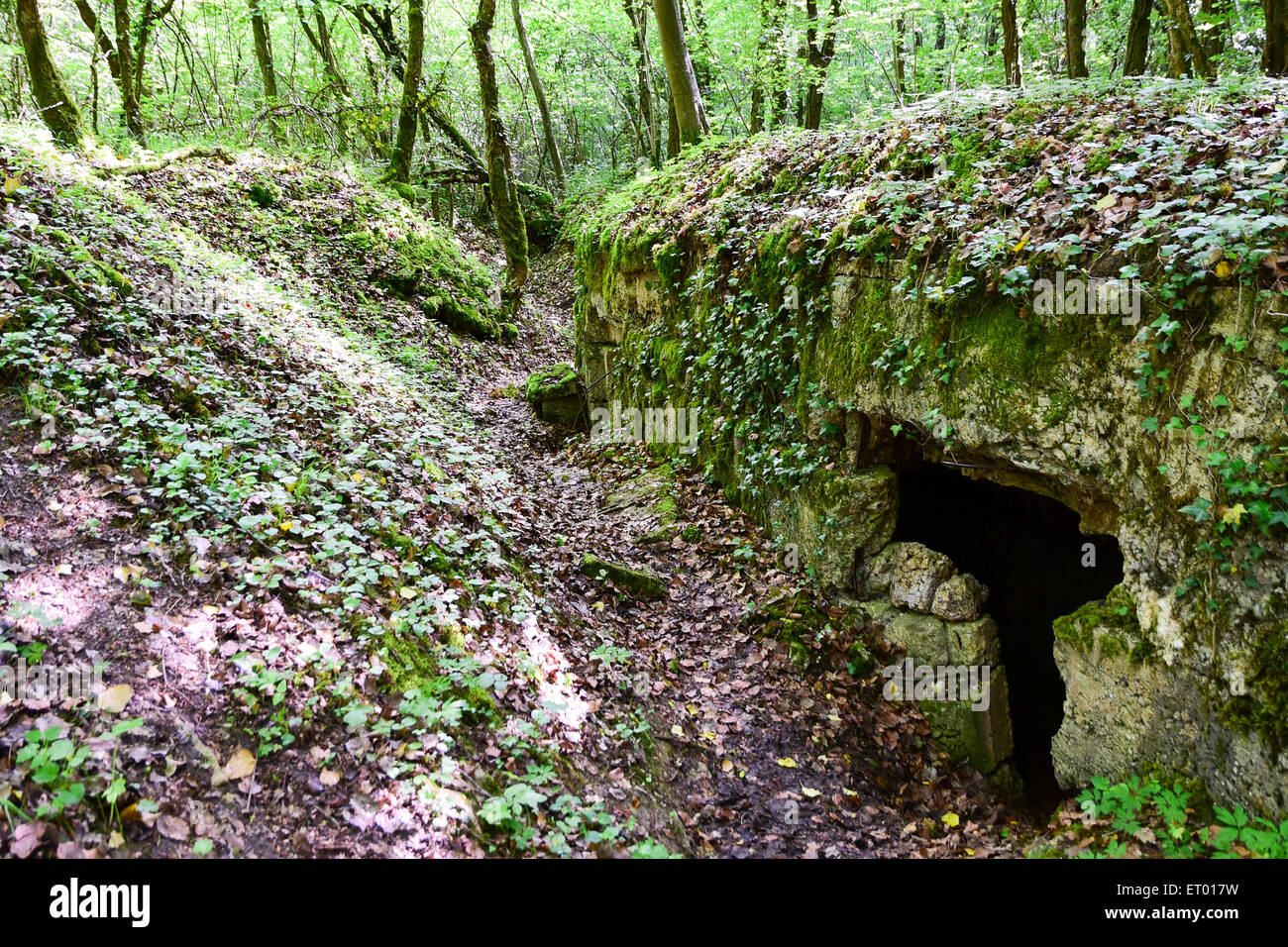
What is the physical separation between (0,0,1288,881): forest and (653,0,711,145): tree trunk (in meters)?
1.89

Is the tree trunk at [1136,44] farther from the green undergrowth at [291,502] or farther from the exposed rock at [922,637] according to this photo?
the green undergrowth at [291,502]

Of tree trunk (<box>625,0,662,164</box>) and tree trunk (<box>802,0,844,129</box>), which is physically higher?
tree trunk (<box>625,0,662,164</box>)

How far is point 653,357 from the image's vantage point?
10023 mm

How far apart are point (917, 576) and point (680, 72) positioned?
989cm

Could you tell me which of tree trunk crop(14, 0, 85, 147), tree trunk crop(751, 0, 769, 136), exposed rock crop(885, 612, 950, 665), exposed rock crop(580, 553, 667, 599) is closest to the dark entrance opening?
exposed rock crop(885, 612, 950, 665)

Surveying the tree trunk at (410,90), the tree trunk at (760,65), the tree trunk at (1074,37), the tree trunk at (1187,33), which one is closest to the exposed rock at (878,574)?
the tree trunk at (1187,33)

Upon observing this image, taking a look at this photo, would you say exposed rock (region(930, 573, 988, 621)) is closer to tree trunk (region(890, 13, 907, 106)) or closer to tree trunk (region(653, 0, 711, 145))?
tree trunk (region(653, 0, 711, 145))

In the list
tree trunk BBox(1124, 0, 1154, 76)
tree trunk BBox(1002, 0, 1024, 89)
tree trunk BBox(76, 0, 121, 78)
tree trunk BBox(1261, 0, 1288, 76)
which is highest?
tree trunk BBox(76, 0, 121, 78)

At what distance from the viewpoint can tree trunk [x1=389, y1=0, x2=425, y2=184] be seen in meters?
15.1

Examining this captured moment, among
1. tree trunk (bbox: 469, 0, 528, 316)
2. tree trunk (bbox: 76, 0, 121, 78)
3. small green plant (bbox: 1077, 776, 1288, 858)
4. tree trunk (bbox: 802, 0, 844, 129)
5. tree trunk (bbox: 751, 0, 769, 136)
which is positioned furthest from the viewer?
tree trunk (bbox: 751, 0, 769, 136)

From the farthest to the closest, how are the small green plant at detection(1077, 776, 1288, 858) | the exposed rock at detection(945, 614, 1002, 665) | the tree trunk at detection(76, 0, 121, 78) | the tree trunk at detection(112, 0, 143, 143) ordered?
the tree trunk at detection(112, 0, 143, 143) → the tree trunk at detection(76, 0, 121, 78) → the exposed rock at detection(945, 614, 1002, 665) → the small green plant at detection(1077, 776, 1288, 858)

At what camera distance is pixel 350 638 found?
4.39 metres

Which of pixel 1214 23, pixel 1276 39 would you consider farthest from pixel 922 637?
pixel 1214 23

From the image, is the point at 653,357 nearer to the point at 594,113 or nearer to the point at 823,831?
the point at 823,831
